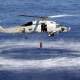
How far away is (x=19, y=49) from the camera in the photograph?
66.1m

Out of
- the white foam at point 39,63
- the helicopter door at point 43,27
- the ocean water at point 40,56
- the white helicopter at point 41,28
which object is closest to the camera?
the ocean water at point 40,56

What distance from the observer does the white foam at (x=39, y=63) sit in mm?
54125

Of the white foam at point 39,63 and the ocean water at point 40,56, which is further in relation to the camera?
the white foam at point 39,63

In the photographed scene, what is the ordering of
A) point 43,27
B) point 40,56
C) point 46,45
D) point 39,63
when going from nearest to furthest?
point 39,63
point 40,56
point 46,45
point 43,27

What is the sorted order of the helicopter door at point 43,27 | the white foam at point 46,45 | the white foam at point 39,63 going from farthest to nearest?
1. the helicopter door at point 43,27
2. the white foam at point 46,45
3. the white foam at point 39,63

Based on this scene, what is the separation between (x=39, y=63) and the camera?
56188 mm

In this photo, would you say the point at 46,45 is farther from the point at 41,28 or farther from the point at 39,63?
the point at 41,28

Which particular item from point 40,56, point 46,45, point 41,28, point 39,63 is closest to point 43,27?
point 41,28

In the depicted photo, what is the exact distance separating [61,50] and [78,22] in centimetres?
3270

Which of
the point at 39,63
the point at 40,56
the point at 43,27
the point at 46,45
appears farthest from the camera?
the point at 43,27

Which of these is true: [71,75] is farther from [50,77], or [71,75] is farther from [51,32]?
[51,32]

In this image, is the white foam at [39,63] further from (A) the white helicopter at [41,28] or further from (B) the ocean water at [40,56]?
(A) the white helicopter at [41,28]

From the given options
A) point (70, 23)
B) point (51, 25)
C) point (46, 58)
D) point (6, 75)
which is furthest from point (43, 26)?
point (6, 75)

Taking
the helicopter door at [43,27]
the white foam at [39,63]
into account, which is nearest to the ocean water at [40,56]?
the white foam at [39,63]
